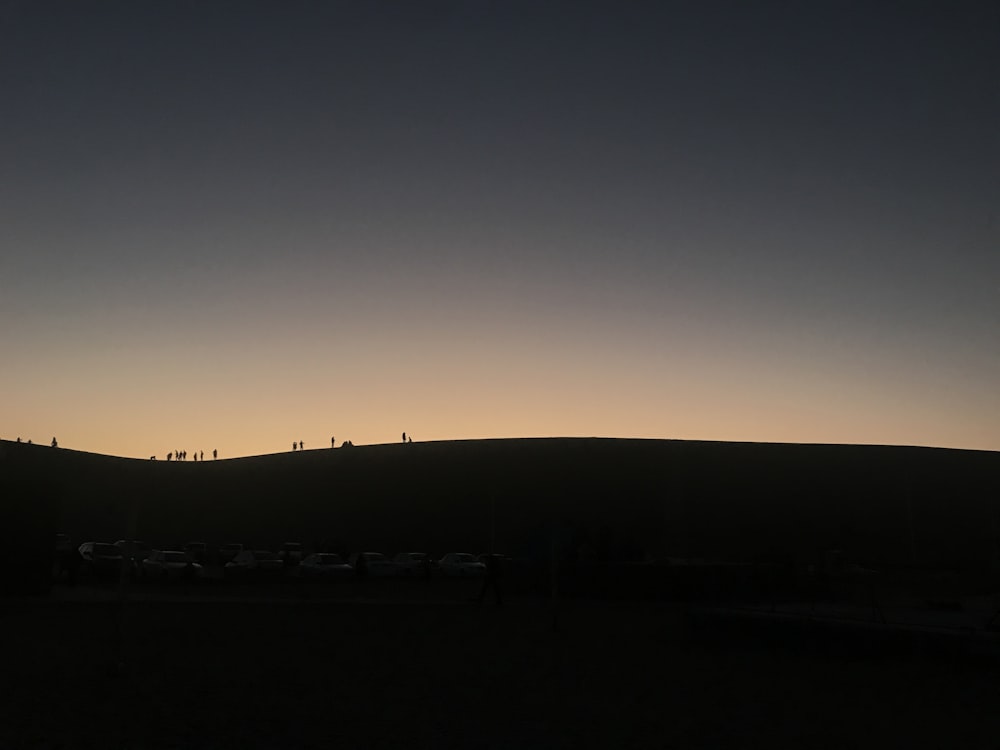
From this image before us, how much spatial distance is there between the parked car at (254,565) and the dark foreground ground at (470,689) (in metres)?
24.2

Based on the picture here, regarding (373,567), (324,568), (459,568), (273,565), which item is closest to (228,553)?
(273,565)

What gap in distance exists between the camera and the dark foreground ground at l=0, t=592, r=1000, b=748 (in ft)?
28.7

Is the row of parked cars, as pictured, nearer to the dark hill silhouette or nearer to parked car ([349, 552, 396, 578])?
parked car ([349, 552, 396, 578])

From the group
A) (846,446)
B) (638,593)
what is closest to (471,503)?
(846,446)

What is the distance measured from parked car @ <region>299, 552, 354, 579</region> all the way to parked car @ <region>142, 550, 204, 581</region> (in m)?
4.53

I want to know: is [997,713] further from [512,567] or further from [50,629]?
[512,567]

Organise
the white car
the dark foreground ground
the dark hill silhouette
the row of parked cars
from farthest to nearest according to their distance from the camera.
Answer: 1. the dark hill silhouette
2. the white car
3. the row of parked cars
4. the dark foreground ground

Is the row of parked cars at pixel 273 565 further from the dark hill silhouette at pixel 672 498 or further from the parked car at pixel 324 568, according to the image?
the dark hill silhouette at pixel 672 498

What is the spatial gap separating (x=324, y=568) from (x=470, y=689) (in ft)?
99.1

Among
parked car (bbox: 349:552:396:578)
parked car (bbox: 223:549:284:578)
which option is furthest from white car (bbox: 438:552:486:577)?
parked car (bbox: 223:549:284:578)

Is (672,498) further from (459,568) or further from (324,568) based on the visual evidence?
(324,568)

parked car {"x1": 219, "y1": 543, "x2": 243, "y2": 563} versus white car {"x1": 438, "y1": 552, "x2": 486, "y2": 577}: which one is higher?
parked car {"x1": 219, "y1": 543, "x2": 243, "y2": 563}

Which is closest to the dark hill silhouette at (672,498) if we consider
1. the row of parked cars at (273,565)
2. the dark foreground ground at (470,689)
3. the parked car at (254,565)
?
the row of parked cars at (273,565)

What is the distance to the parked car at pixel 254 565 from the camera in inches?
1677
